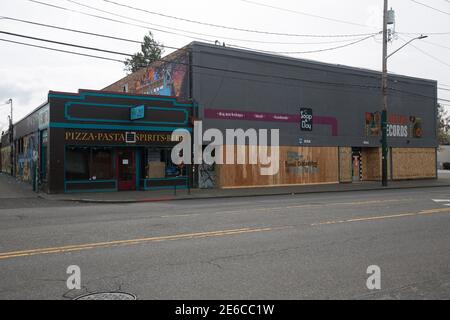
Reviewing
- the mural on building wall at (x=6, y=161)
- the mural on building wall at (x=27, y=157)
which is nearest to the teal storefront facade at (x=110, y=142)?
the mural on building wall at (x=27, y=157)

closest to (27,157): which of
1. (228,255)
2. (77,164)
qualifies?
(77,164)

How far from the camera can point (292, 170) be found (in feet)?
94.5

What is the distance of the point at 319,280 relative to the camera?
591 centimetres

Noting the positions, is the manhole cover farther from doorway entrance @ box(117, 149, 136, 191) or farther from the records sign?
the records sign

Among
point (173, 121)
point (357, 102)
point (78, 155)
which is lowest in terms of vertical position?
point (78, 155)

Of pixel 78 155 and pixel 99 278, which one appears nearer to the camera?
pixel 99 278

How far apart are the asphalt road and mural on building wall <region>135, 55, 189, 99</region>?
1463 centimetres

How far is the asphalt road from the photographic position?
18.1 ft

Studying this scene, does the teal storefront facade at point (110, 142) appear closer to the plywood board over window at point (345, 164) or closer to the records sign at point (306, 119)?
the records sign at point (306, 119)

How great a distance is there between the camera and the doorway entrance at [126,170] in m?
23.5

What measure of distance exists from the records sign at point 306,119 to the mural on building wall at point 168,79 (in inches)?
323
